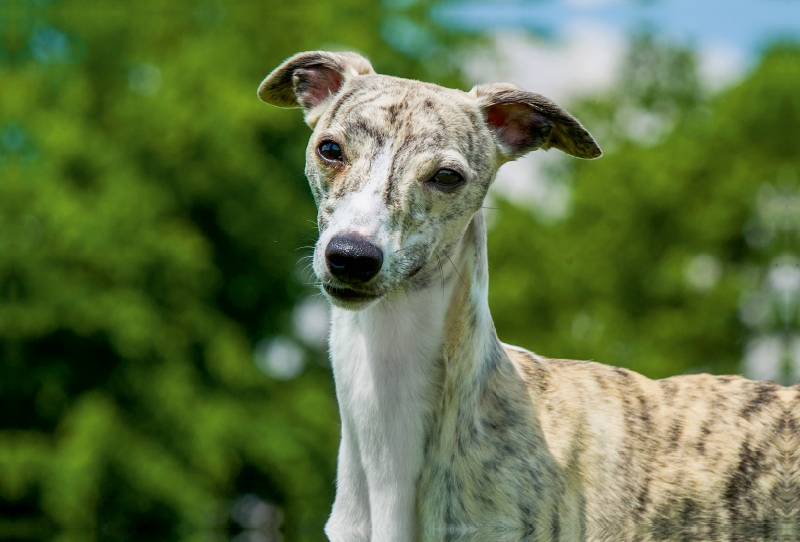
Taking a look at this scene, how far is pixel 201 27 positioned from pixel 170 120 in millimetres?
7762

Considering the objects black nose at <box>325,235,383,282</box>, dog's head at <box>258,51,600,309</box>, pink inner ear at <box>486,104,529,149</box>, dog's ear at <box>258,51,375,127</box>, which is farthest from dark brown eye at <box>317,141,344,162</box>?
pink inner ear at <box>486,104,529,149</box>

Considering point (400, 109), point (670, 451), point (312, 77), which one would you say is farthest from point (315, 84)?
point (670, 451)

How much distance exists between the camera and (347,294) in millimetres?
5324

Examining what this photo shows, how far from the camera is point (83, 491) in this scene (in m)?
22.9

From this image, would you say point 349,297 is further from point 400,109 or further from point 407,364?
point 400,109

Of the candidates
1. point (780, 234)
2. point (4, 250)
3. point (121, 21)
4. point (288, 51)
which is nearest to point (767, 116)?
point (780, 234)

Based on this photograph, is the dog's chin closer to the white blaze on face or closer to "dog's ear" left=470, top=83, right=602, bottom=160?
the white blaze on face

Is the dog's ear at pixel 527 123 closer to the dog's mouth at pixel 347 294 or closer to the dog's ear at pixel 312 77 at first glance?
the dog's ear at pixel 312 77

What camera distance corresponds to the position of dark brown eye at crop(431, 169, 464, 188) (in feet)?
18.5

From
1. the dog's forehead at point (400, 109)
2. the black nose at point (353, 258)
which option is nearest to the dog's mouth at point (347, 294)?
the black nose at point (353, 258)

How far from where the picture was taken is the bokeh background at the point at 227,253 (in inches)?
1001

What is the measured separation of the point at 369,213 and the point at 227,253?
84.7 feet

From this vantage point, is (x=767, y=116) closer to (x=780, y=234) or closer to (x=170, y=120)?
(x=780, y=234)

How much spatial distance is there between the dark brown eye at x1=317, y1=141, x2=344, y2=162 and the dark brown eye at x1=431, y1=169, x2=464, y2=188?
53 cm
